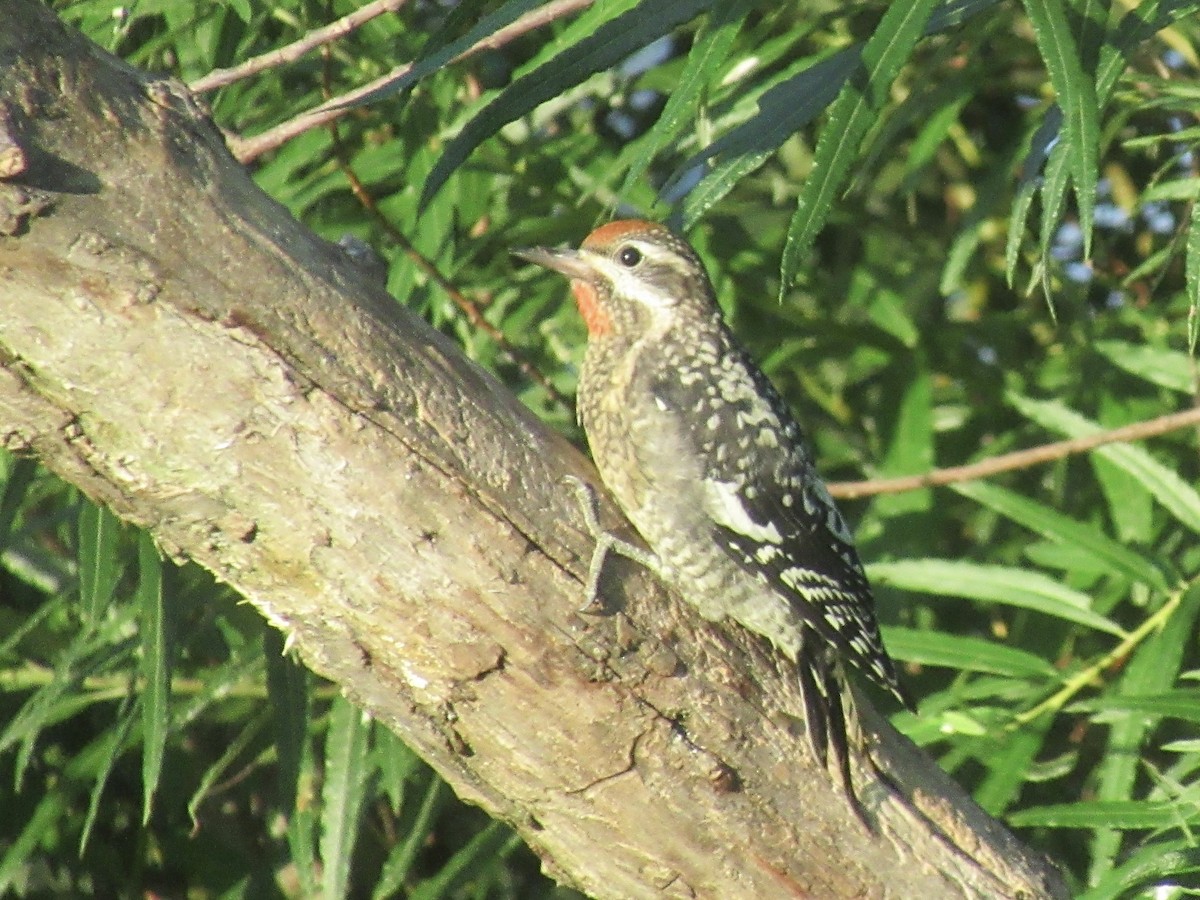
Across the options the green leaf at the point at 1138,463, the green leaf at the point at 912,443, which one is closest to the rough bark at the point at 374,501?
the green leaf at the point at 1138,463

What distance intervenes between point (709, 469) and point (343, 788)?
1043 millimetres

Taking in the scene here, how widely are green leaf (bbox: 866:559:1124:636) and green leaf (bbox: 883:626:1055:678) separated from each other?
0.11 m

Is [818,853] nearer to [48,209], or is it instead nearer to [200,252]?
[200,252]

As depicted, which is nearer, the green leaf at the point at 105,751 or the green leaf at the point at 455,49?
the green leaf at the point at 455,49

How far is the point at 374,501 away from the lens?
2.46 metres

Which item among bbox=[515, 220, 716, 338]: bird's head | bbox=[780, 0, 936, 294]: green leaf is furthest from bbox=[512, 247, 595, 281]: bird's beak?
bbox=[780, 0, 936, 294]: green leaf

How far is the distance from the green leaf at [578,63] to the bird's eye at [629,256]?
1024 millimetres

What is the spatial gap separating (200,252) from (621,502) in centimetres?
103

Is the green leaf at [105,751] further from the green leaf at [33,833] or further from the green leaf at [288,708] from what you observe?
the green leaf at [288,708]

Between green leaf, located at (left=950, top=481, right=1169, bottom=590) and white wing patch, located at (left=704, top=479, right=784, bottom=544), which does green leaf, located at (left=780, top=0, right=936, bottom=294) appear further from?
green leaf, located at (left=950, top=481, right=1169, bottom=590)

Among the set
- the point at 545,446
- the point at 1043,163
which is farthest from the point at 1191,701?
the point at 545,446

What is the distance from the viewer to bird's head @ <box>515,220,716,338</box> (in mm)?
3658

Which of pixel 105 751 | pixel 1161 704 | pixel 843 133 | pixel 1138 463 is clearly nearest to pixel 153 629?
pixel 105 751

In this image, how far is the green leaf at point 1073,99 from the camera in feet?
8.07
